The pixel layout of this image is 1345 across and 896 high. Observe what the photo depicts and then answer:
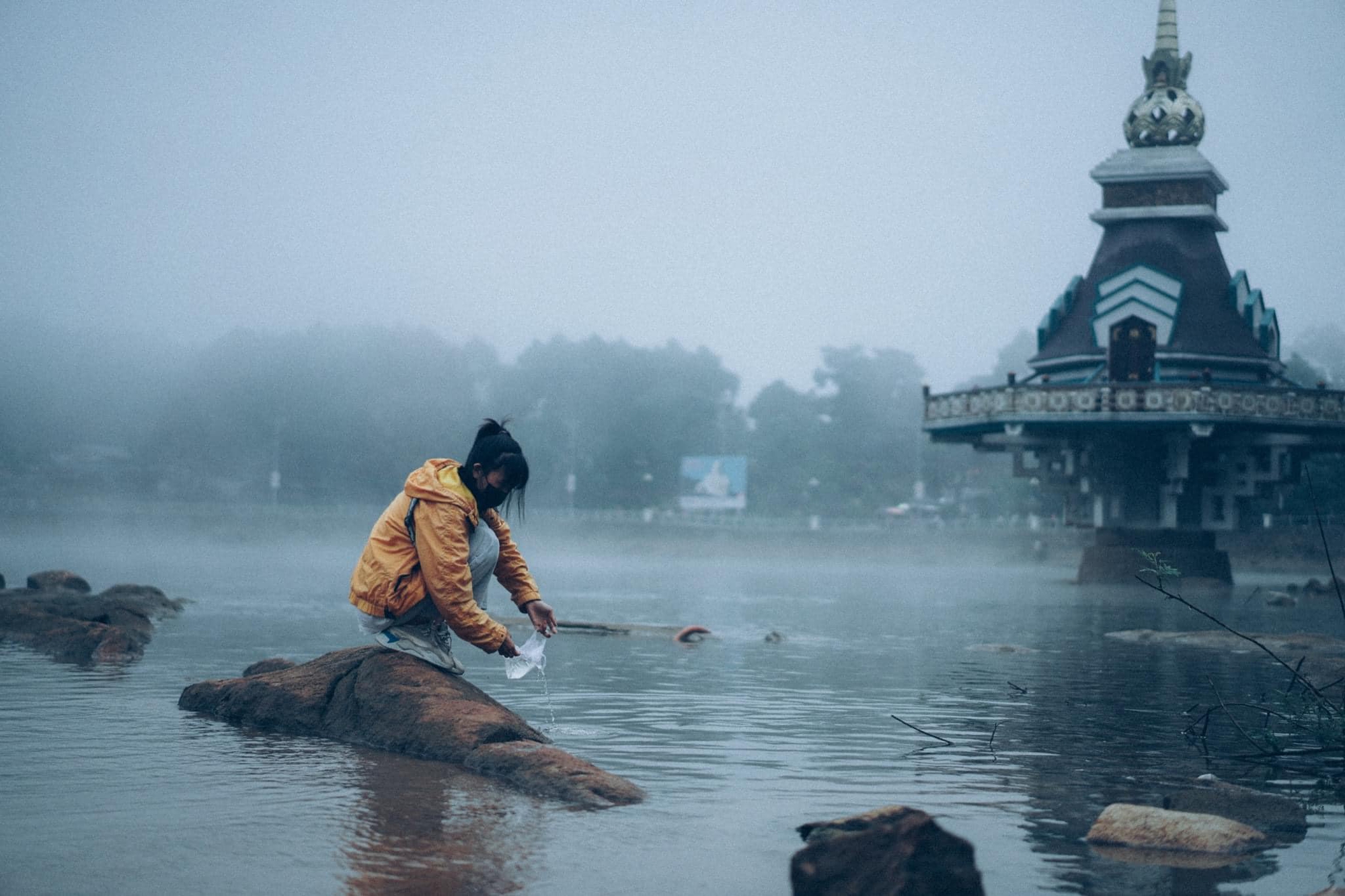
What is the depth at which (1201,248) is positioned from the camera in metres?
42.2

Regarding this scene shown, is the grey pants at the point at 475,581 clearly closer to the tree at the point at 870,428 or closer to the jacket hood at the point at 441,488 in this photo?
the jacket hood at the point at 441,488

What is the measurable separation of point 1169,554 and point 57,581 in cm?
2873

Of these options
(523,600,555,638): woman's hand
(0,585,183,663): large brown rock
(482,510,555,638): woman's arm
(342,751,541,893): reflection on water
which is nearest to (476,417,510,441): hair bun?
(482,510,555,638): woman's arm

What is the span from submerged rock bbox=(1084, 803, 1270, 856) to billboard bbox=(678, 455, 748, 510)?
9010 centimetres

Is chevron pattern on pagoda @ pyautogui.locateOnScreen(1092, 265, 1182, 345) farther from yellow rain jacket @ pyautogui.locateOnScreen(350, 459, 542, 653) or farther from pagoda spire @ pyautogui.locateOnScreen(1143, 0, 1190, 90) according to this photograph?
yellow rain jacket @ pyautogui.locateOnScreen(350, 459, 542, 653)

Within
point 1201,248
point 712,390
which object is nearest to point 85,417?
point 712,390

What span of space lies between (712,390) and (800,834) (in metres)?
113

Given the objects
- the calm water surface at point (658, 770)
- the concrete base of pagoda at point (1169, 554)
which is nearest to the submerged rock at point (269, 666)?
the calm water surface at point (658, 770)

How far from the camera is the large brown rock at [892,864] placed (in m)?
5.50

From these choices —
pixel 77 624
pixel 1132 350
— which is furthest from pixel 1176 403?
pixel 77 624

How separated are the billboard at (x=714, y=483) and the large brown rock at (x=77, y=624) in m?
74.5

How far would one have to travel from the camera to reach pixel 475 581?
897 centimetres

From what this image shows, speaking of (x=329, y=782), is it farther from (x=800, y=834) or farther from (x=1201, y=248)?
(x=1201, y=248)

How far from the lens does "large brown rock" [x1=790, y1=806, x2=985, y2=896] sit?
5.50 meters
